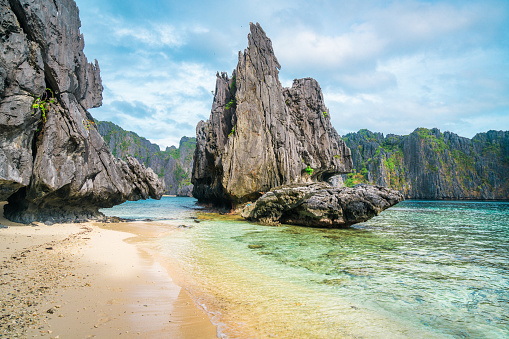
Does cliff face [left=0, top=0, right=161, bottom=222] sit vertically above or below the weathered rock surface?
above

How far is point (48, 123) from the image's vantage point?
13633 millimetres

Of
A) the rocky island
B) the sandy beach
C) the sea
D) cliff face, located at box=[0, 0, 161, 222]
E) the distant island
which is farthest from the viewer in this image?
the distant island

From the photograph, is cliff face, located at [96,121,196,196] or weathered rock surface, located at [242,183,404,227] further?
cliff face, located at [96,121,196,196]

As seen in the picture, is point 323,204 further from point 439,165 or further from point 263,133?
point 439,165

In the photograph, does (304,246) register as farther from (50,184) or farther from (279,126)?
(279,126)

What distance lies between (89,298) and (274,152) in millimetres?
29949

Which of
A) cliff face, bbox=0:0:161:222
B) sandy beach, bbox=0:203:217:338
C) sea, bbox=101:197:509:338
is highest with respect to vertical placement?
cliff face, bbox=0:0:161:222

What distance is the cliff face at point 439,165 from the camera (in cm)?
10356

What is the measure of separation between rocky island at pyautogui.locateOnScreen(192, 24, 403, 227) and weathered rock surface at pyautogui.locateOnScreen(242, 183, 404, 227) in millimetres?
72

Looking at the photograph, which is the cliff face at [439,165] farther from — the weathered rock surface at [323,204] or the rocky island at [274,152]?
the weathered rock surface at [323,204]

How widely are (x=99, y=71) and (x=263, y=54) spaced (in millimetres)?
23864

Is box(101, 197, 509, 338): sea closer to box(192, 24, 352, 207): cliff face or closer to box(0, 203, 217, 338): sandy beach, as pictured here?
box(0, 203, 217, 338): sandy beach

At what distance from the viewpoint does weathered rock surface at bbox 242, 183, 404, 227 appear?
19.1m

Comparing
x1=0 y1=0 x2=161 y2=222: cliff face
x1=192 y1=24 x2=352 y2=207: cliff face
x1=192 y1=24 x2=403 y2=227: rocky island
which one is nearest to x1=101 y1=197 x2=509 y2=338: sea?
x1=0 y1=0 x2=161 y2=222: cliff face
